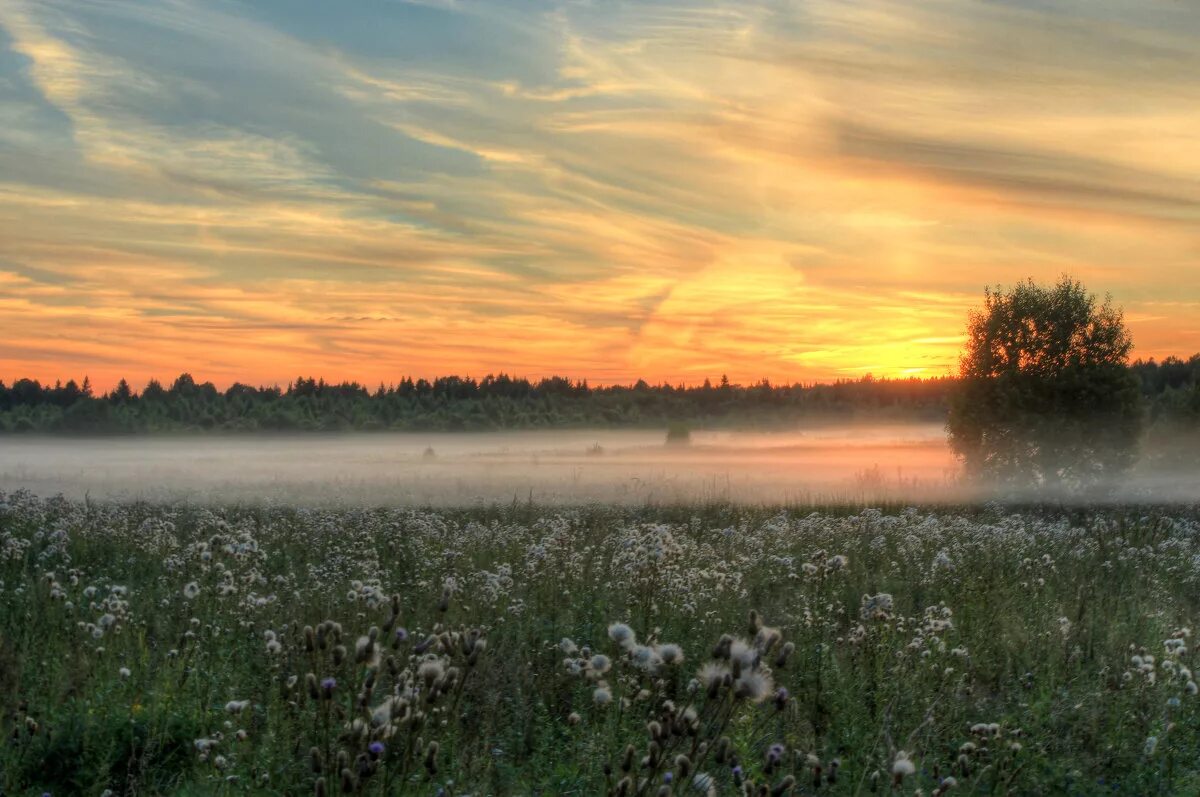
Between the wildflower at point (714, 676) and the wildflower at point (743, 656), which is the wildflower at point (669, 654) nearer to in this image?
the wildflower at point (714, 676)

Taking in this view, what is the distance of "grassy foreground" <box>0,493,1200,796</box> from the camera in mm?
3668

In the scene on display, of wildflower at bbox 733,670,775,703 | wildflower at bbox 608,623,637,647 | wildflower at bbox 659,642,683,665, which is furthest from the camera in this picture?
wildflower at bbox 608,623,637,647

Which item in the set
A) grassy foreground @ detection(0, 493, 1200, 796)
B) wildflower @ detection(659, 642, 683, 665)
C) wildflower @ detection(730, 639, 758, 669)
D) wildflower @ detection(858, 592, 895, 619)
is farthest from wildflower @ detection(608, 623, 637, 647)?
wildflower @ detection(858, 592, 895, 619)

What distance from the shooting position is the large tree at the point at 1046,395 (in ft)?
120

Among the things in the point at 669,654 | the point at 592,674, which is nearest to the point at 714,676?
the point at 669,654

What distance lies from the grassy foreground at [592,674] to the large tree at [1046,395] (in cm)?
2550

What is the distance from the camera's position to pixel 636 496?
23.7 m

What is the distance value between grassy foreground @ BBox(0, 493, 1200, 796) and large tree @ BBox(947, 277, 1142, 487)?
1004 inches

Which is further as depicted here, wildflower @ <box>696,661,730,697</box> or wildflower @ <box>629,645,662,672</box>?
wildflower @ <box>629,645,662,672</box>

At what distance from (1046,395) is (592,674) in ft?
123

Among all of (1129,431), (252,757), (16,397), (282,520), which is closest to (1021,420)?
(1129,431)

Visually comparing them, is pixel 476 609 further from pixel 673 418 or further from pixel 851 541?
pixel 673 418

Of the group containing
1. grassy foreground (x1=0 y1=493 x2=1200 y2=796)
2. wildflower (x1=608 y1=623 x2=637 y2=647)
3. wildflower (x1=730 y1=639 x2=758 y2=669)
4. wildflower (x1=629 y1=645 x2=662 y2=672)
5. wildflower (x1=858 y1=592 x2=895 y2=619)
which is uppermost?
wildflower (x1=730 y1=639 x2=758 y2=669)

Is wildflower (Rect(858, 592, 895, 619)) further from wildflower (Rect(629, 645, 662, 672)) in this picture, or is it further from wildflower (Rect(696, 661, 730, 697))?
wildflower (Rect(696, 661, 730, 697))
